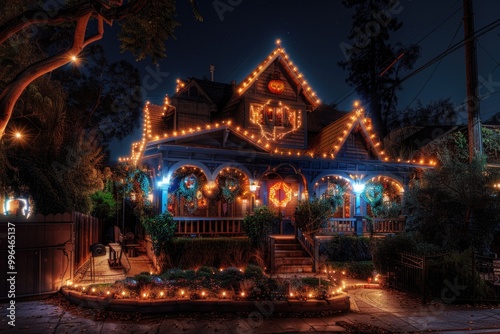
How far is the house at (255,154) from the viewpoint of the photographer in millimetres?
16234

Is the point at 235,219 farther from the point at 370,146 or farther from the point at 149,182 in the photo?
the point at 370,146

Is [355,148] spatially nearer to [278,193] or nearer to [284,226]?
[278,193]

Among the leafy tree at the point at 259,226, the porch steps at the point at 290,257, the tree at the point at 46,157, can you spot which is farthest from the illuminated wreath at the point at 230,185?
the tree at the point at 46,157

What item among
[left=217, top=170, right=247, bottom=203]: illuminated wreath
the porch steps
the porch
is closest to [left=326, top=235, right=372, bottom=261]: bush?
the porch

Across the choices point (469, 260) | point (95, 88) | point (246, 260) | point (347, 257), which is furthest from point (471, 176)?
point (95, 88)

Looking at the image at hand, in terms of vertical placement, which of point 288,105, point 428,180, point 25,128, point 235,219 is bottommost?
point 235,219

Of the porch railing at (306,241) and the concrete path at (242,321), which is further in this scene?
the porch railing at (306,241)

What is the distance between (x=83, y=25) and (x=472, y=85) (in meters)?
14.6

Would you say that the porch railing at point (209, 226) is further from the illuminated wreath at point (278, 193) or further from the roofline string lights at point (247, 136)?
the roofline string lights at point (247, 136)

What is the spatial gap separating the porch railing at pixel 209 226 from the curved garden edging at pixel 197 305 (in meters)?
6.30

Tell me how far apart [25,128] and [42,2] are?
3.77 metres

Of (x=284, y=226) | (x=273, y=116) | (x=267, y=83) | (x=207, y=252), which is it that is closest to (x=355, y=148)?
(x=273, y=116)

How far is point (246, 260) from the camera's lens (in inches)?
591

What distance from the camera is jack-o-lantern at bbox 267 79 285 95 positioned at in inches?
822
